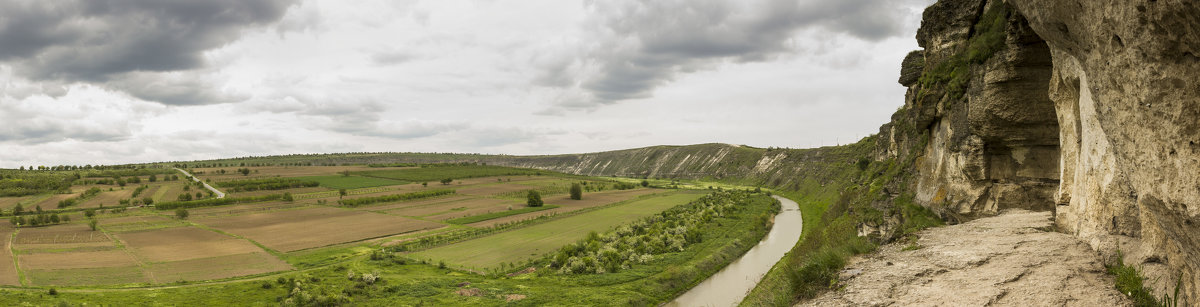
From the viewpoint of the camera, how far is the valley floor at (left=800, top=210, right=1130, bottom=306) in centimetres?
896

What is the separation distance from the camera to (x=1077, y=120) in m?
13.8

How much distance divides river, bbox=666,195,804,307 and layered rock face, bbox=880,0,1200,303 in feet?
38.7

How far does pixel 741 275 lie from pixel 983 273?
86.4 ft

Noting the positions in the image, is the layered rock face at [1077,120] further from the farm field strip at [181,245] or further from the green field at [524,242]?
the farm field strip at [181,245]

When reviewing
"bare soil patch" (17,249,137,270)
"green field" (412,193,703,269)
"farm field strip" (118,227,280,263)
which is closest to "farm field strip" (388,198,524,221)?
"green field" (412,193,703,269)

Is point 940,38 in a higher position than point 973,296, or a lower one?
higher

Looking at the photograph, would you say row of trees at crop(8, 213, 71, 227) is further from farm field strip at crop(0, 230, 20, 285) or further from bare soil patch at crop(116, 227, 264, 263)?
bare soil patch at crop(116, 227, 264, 263)

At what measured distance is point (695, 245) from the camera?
43.9 metres

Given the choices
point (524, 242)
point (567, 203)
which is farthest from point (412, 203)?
point (524, 242)

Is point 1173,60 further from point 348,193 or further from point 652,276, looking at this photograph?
point 348,193

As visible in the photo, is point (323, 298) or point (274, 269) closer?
point (323, 298)

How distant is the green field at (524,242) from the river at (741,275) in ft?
52.7

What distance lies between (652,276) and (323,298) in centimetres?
2083

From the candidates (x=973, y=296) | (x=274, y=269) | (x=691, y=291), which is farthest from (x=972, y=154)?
(x=274, y=269)
